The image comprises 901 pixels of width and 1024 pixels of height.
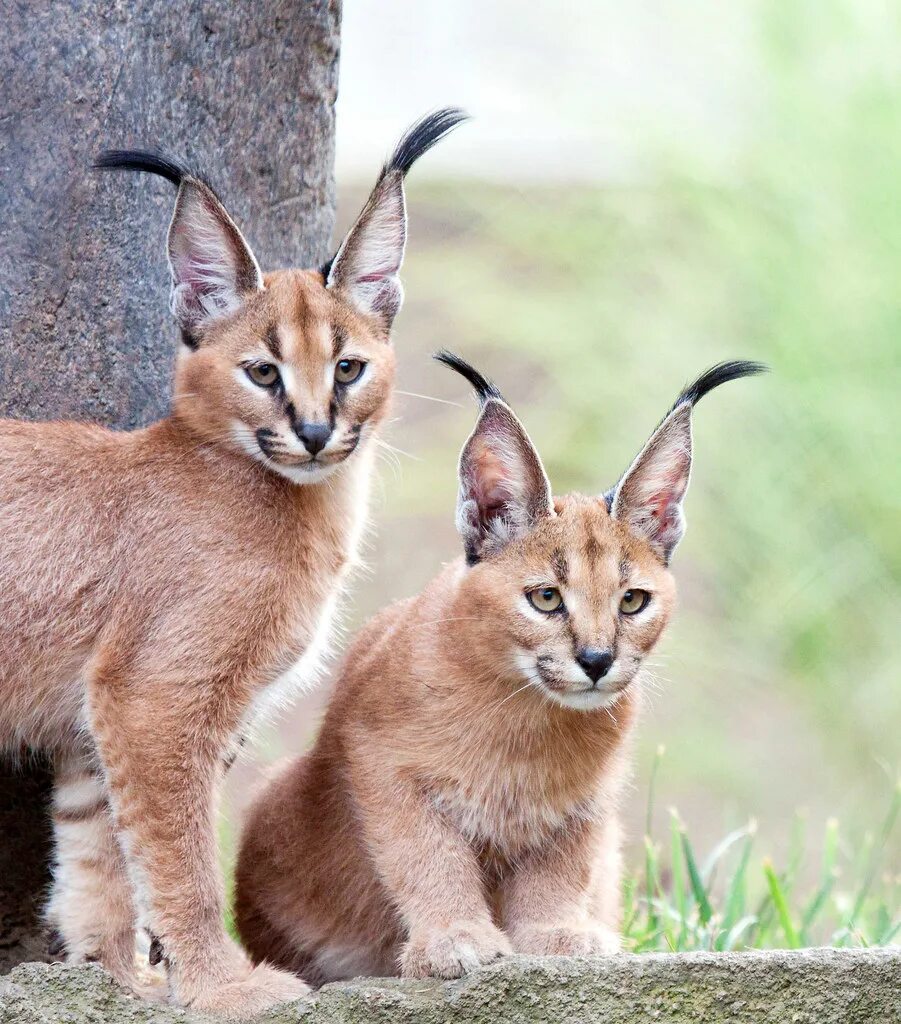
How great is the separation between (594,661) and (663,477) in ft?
2.37

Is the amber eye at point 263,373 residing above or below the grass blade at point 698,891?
above

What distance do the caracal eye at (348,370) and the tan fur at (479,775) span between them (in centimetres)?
67

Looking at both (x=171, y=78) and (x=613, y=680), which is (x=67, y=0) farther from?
(x=613, y=680)

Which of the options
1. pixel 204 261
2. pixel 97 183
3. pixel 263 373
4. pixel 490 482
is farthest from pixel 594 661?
pixel 97 183

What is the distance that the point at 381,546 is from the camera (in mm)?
11992

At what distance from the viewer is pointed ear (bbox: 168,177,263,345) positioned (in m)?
4.58

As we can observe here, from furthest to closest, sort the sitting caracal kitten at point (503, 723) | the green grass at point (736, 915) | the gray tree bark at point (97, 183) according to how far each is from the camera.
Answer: the green grass at point (736, 915) → the gray tree bark at point (97, 183) → the sitting caracal kitten at point (503, 723)

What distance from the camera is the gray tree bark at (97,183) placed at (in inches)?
198

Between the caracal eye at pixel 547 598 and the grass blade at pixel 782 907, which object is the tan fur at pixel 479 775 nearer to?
the caracal eye at pixel 547 598

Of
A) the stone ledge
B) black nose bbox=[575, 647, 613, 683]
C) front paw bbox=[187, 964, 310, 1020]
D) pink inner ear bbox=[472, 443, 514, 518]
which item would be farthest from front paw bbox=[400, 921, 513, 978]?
pink inner ear bbox=[472, 443, 514, 518]

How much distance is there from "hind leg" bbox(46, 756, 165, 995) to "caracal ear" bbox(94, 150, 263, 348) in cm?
147

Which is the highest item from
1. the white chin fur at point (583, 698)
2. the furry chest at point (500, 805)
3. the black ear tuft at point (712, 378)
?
the black ear tuft at point (712, 378)

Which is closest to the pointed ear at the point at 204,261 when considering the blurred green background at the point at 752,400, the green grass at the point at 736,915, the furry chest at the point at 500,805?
the furry chest at the point at 500,805

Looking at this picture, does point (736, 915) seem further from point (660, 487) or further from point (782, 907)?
point (660, 487)
